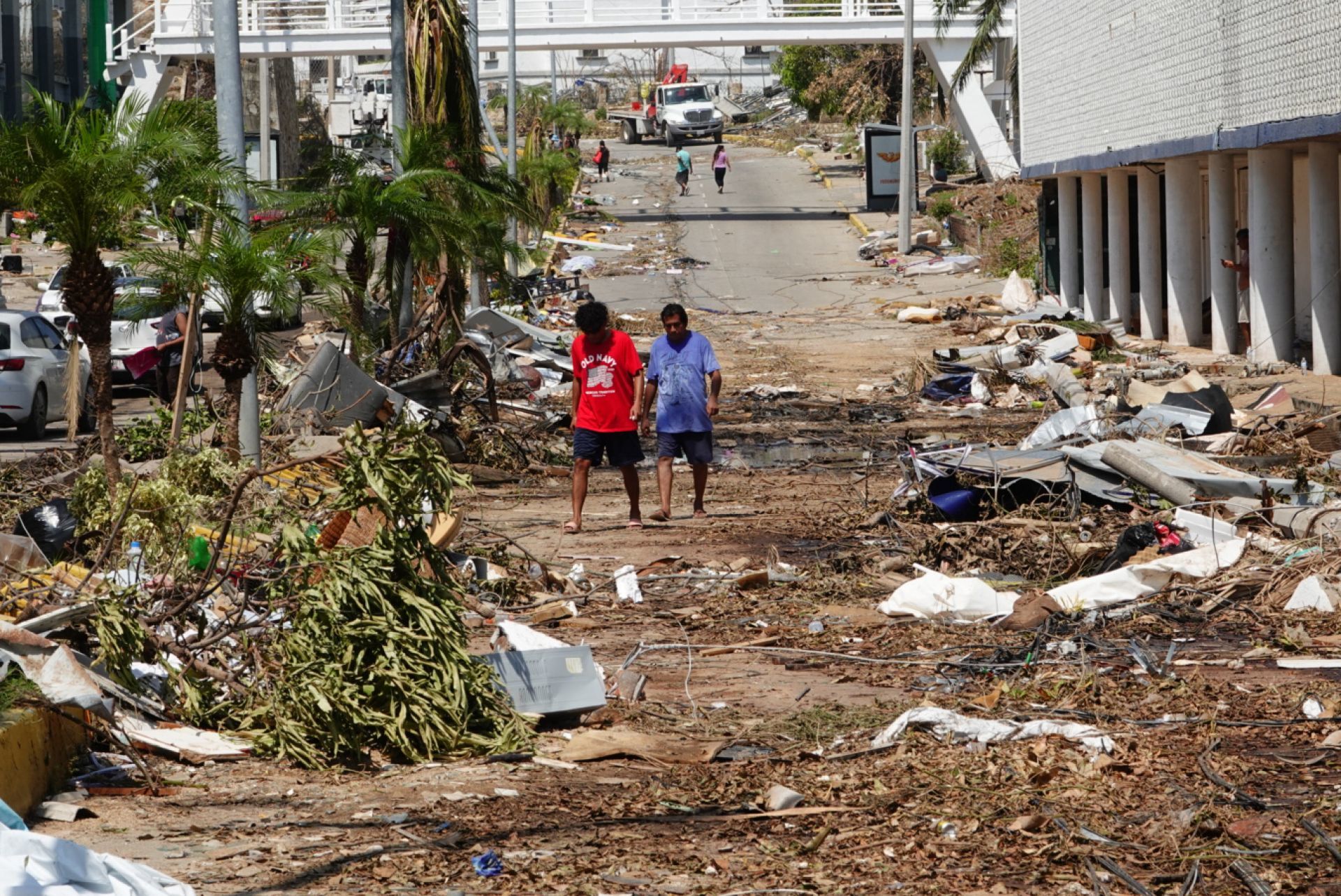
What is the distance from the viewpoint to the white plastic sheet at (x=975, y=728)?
649 cm

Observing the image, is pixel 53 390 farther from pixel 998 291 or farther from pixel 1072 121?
pixel 998 291

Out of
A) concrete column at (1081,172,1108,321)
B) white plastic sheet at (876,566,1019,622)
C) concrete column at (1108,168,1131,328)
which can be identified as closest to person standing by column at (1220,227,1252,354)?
concrete column at (1108,168,1131,328)

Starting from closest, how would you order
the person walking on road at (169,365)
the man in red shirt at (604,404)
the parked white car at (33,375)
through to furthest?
1. the man in red shirt at (604,404)
2. the person walking on road at (169,365)
3. the parked white car at (33,375)

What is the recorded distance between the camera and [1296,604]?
28.7 ft

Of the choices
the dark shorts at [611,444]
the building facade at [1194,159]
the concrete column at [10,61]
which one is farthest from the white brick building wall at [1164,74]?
the concrete column at [10,61]

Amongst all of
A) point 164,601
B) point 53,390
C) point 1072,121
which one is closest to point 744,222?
point 1072,121

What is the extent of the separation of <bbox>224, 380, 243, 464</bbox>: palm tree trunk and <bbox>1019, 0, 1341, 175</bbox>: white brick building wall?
1124 cm

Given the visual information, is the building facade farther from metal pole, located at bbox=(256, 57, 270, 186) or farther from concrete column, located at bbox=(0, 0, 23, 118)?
concrete column, located at bbox=(0, 0, 23, 118)

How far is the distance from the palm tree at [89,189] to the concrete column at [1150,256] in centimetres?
1986

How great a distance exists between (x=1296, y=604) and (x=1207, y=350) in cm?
1678

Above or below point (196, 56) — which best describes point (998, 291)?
below

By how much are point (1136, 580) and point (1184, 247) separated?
17507 mm

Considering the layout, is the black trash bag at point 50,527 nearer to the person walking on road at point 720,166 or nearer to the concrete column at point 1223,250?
the concrete column at point 1223,250

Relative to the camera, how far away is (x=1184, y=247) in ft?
83.7
